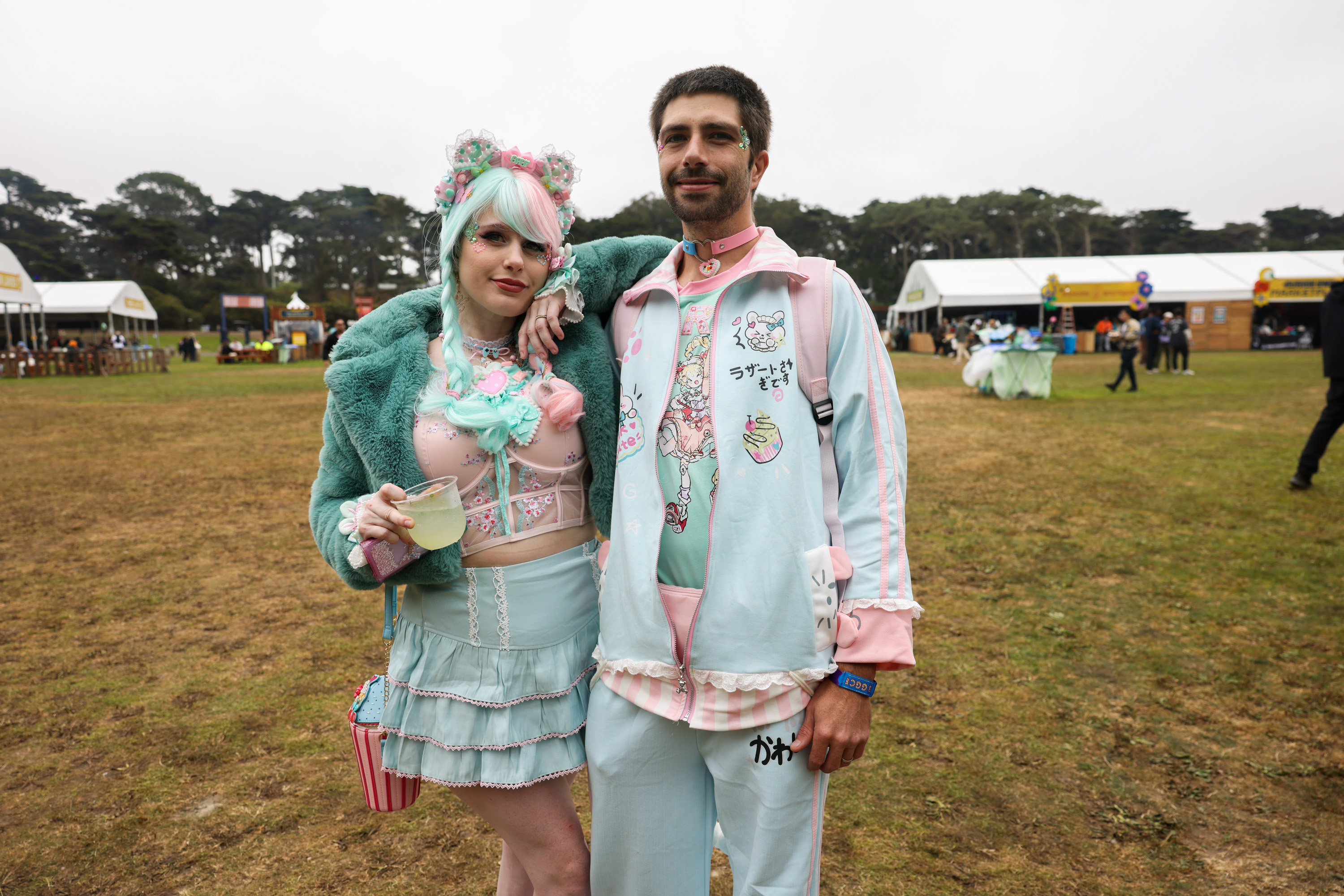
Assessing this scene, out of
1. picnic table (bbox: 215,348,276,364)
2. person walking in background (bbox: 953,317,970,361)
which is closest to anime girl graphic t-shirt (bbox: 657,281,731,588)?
person walking in background (bbox: 953,317,970,361)

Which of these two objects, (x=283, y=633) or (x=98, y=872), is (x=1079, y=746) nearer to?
(x=98, y=872)

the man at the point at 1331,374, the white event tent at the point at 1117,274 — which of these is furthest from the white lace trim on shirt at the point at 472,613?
the white event tent at the point at 1117,274

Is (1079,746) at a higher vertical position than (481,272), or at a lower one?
lower

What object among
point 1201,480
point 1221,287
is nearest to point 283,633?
point 1201,480

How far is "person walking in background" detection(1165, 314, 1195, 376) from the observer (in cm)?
2114

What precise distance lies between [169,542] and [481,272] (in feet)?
20.1

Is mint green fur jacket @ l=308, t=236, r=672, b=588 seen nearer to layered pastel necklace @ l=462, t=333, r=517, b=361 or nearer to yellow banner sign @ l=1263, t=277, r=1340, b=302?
layered pastel necklace @ l=462, t=333, r=517, b=361

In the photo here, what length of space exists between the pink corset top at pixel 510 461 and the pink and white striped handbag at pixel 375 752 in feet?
1.00

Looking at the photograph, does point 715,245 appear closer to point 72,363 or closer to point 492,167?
point 492,167

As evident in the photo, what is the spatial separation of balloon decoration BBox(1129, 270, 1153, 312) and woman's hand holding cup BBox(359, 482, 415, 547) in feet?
110

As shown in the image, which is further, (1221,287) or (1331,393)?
(1221,287)

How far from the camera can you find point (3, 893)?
2574 mm

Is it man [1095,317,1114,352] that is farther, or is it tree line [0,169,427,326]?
tree line [0,169,427,326]

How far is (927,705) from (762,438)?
264cm
